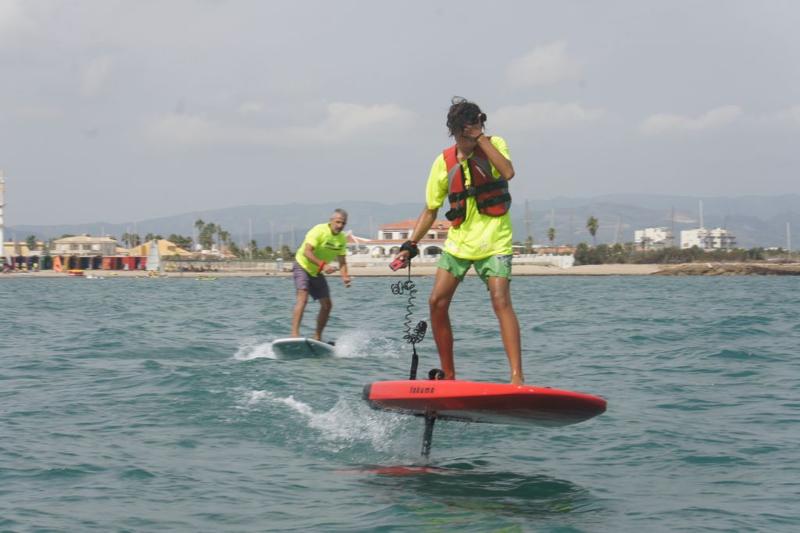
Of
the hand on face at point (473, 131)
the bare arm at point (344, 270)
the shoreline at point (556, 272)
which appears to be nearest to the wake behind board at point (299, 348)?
the bare arm at point (344, 270)

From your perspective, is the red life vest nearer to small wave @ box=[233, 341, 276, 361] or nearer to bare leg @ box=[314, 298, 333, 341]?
small wave @ box=[233, 341, 276, 361]

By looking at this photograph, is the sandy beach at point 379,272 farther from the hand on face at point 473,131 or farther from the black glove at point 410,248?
the hand on face at point 473,131

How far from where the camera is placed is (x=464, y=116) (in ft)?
25.6

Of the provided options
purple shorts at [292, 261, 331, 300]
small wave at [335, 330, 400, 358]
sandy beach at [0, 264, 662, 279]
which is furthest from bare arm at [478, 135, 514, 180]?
sandy beach at [0, 264, 662, 279]

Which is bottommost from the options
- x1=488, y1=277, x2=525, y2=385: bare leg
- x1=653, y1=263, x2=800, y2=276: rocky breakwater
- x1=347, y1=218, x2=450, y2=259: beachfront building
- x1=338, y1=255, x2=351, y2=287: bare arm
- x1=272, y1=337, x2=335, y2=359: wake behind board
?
x1=653, y1=263, x2=800, y2=276: rocky breakwater

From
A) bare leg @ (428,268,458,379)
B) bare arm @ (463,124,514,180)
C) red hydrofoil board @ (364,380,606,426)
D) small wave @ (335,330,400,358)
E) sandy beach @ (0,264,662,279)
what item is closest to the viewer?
red hydrofoil board @ (364,380,606,426)

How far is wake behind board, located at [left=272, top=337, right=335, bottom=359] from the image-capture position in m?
15.3

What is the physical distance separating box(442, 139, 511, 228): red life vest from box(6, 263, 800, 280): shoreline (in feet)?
343

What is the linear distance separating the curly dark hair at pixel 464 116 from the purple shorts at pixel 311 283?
28.4 feet

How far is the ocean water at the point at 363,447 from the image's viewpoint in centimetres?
658

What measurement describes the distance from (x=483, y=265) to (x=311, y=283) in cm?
855

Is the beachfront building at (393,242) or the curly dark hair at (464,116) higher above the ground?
the beachfront building at (393,242)

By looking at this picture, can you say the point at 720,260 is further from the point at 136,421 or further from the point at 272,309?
the point at 136,421

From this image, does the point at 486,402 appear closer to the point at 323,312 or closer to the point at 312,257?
the point at 312,257
